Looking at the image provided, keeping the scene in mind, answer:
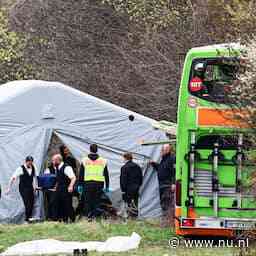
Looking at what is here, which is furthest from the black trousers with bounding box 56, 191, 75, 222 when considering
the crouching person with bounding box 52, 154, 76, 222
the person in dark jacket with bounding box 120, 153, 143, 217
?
the person in dark jacket with bounding box 120, 153, 143, 217

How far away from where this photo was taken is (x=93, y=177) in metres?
20.1

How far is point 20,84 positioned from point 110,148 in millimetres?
2554

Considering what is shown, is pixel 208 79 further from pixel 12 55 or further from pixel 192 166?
pixel 12 55

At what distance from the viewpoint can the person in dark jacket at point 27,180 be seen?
819 inches

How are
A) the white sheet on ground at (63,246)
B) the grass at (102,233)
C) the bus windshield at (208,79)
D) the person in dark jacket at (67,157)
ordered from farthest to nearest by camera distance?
the person in dark jacket at (67,157) < the bus windshield at (208,79) < the grass at (102,233) < the white sheet on ground at (63,246)

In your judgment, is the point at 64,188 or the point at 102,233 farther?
the point at 64,188

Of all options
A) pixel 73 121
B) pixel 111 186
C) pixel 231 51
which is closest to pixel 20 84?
pixel 73 121

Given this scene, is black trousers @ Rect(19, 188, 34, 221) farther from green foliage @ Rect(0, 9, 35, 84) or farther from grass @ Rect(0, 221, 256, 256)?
green foliage @ Rect(0, 9, 35, 84)

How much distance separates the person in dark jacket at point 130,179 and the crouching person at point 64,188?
1149 millimetres

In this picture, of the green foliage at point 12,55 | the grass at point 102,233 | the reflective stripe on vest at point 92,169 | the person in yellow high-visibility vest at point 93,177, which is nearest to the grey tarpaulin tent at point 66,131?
the person in yellow high-visibility vest at point 93,177

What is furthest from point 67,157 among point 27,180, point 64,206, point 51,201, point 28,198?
point 64,206

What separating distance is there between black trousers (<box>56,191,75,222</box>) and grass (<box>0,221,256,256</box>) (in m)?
1.62

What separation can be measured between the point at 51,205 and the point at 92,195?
0.96 metres

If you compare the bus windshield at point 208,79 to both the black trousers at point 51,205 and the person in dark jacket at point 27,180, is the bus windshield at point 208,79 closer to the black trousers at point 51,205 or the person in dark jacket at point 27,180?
the black trousers at point 51,205
